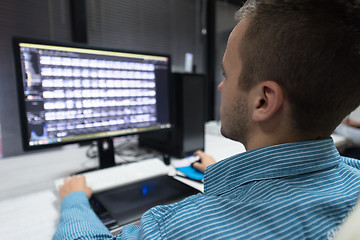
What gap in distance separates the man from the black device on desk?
9 centimetres

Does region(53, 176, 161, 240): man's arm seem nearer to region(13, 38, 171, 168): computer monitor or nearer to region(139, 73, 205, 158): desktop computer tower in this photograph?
region(13, 38, 171, 168): computer monitor

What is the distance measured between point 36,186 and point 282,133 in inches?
34.7

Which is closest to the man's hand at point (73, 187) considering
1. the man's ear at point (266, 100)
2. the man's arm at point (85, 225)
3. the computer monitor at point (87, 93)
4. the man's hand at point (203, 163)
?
the man's arm at point (85, 225)

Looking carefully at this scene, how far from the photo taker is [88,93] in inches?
34.1

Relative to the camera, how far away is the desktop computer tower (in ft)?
3.57

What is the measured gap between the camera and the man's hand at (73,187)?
27.6 inches

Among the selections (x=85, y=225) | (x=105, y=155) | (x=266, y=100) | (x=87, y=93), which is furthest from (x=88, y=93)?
(x=266, y=100)

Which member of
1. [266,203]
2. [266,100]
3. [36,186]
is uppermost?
[266,100]

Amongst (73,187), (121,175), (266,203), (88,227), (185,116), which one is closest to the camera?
(266,203)

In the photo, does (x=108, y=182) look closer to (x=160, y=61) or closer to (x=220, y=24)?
(x=160, y=61)

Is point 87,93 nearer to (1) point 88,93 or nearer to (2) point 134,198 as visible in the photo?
(1) point 88,93

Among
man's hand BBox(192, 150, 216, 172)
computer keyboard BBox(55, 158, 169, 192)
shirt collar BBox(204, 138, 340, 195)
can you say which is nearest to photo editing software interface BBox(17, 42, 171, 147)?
computer keyboard BBox(55, 158, 169, 192)

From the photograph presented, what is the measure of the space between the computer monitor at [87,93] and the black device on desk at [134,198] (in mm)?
256

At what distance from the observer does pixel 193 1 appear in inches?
89.0
